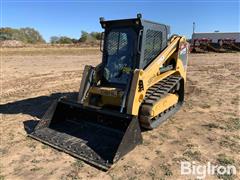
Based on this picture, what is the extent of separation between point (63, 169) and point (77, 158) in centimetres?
37

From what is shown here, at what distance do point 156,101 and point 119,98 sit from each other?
0.82 m

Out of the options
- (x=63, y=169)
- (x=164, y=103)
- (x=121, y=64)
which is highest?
(x=121, y=64)

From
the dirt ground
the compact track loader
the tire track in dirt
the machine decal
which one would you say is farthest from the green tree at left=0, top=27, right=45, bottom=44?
the compact track loader

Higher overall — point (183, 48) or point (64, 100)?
point (183, 48)

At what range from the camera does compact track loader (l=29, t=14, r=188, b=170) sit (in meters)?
5.69

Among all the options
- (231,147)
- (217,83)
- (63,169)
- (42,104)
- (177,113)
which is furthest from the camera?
(217,83)

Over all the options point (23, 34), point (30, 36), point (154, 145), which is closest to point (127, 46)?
point (154, 145)

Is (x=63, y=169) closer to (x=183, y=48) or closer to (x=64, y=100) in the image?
(x=64, y=100)

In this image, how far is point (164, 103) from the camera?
6934 millimetres

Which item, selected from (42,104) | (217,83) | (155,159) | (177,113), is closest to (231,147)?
(155,159)

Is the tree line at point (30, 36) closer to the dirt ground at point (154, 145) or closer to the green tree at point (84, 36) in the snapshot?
the green tree at point (84, 36)

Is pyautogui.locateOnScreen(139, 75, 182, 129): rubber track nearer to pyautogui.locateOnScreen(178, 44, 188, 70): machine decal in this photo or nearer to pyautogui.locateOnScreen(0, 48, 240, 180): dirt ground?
pyautogui.locateOnScreen(0, 48, 240, 180): dirt ground

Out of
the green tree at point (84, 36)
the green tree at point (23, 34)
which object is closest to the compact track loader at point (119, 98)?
the green tree at point (23, 34)

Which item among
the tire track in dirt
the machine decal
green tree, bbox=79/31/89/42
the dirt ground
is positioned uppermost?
green tree, bbox=79/31/89/42
